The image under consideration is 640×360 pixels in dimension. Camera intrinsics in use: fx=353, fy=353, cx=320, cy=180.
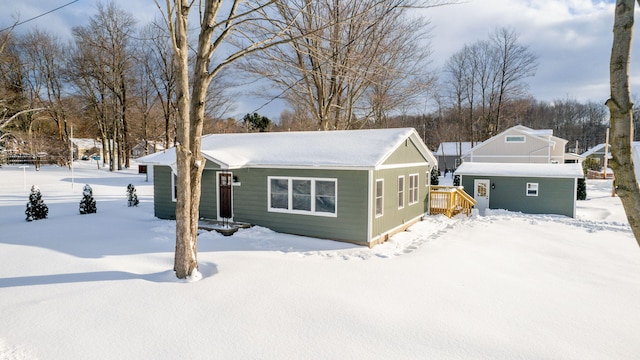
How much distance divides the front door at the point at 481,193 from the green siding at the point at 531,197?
0.15 m

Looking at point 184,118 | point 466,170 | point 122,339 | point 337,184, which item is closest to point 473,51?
point 466,170

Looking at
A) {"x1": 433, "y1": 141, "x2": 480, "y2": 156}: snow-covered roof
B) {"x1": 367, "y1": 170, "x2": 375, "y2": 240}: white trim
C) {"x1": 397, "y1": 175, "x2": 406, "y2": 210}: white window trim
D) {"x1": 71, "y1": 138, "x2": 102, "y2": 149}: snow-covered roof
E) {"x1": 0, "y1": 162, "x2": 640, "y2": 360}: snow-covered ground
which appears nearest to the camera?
{"x1": 0, "y1": 162, "x2": 640, "y2": 360}: snow-covered ground

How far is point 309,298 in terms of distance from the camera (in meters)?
5.61

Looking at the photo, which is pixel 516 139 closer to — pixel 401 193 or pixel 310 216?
pixel 401 193

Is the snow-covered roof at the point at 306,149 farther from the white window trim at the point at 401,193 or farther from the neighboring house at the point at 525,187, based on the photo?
the neighboring house at the point at 525,187

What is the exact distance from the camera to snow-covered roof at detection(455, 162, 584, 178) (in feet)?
53.2

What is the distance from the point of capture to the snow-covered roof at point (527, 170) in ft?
53.2

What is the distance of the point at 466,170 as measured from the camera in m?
17.9

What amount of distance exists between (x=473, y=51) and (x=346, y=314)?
36.3 m

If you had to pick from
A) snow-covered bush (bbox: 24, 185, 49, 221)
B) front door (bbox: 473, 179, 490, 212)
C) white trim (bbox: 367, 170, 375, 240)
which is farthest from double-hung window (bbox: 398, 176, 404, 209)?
snow-covered bush (bbox: 24, 185, 49, 221)

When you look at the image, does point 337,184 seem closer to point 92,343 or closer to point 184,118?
point 184,118

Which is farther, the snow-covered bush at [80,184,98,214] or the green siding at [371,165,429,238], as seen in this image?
the snow-covered bush at [80,184,98,214]

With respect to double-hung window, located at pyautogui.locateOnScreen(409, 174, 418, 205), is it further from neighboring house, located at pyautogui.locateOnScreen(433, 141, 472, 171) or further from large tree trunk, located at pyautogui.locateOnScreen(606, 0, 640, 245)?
neighboring house, located at pyautogui.locateOnScreen(433, 141, 472, 171)

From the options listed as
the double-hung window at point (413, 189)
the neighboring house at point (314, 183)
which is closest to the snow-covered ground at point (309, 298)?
the neighboring house at point (314, 183)
